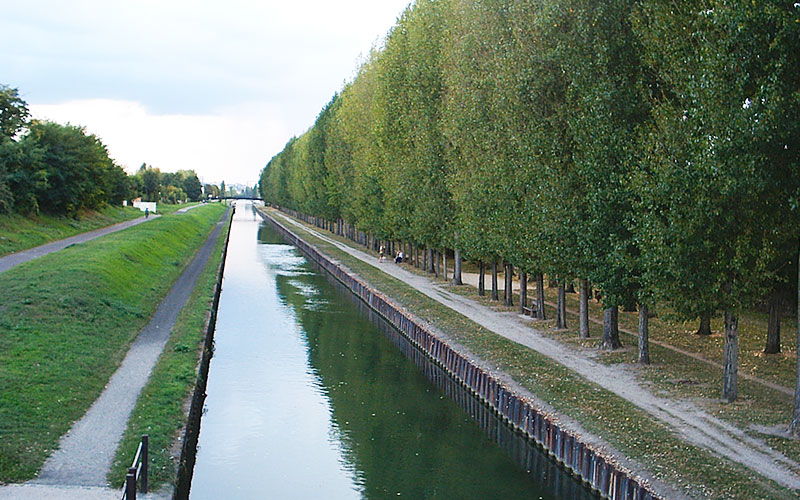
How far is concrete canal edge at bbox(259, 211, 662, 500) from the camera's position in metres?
15.0

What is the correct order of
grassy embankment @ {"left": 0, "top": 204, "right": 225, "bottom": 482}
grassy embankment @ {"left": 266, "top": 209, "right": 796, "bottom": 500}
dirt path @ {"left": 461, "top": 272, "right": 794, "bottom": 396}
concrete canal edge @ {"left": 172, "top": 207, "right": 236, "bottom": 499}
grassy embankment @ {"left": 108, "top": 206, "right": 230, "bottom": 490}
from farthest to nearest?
dirt path @ {"left": 461, "top": 272, "right": 794, "bottom": 396} < concrete canal edge @ {"left": 172, "top": 207, "right": 236, "bottom": 499} < grassy embankment @ {"left": 0, "top": 204, "right": 225, "bottom": 482} < grassy embankment @ {"left": 108, "top": 206, "right": 230, "bottom": 490} < grassy embankment @ {"left": 266, "top": 209, "right": 796, "bottom": 500}

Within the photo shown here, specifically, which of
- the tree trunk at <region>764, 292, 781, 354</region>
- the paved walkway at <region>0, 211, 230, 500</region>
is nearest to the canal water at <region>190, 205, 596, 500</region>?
the paved walkway at <region>0, 211, 230, 500</region>

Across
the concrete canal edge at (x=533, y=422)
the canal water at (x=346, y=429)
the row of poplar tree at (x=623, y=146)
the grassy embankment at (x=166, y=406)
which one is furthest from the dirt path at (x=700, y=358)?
the grassy embankment at (x=166, y=406)

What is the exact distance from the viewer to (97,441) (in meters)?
15.2

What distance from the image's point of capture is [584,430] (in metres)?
17.3

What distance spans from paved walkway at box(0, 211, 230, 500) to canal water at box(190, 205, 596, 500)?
2.05m

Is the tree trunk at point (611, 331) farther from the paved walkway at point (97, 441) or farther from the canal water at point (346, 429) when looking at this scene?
the paved walkway at point (97, 441)

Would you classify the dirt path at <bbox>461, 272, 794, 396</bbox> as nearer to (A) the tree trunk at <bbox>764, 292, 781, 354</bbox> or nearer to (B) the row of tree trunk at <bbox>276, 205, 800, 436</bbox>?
(B) the row of tree trunk at <bbox>276, 205, 800, 436</bbox>

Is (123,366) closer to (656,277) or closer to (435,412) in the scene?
(435,412)

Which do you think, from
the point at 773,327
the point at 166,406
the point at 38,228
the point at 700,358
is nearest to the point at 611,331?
the point at 700,358

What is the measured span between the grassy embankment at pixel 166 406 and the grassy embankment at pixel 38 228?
24.6 m

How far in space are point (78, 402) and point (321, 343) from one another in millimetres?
15260

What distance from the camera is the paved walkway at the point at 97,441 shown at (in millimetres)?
12633

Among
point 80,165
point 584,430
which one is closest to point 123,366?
point 584,430
